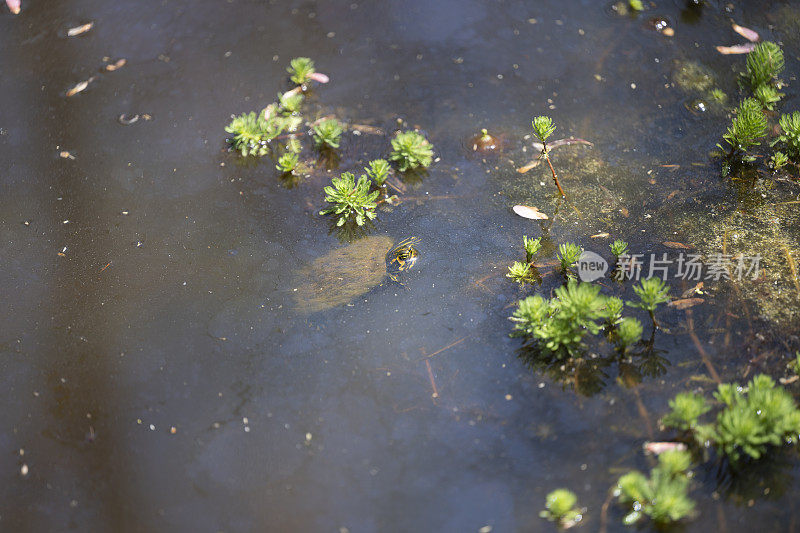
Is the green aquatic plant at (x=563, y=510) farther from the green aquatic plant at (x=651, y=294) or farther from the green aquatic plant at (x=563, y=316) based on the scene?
the green aquatic plant at (x=651, y=294)

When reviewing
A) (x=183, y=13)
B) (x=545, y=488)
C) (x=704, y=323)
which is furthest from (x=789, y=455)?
(x=183, y=13)

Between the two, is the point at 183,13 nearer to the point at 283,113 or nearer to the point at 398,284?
the point at 283,113

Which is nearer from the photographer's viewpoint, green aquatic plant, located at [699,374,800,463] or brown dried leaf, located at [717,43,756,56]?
green aquatic plant, located at [699,374,800,463]

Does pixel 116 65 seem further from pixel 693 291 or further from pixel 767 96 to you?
pixel 767 96

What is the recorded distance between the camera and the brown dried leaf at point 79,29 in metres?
5.47

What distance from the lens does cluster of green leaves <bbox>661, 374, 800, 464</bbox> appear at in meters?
2.80

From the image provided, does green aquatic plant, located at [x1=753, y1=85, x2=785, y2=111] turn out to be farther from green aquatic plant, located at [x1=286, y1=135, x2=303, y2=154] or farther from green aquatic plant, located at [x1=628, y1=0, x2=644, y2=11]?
green aquatic plant, located at [x1=286, y1=135, x2=303, y2=154]

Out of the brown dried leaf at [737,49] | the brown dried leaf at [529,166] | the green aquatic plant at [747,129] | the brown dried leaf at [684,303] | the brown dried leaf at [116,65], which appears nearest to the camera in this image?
the brown dried leaf at [684,303]

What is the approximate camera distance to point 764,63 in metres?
4.44

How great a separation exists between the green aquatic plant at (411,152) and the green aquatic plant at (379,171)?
10 centimetres

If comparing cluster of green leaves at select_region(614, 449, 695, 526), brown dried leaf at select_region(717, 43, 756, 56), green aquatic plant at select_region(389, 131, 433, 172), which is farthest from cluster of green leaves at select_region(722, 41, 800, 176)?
cluster of green leaves at select_region(614, 449, 695, 526)

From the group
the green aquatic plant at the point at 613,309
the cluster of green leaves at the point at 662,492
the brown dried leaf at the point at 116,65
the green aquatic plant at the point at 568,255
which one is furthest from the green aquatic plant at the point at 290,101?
the cluster of green leaves at the point at 662,492

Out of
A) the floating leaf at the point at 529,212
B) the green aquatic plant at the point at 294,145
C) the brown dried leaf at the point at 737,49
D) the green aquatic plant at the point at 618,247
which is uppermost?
the brown dried leaf at the point at 737,49

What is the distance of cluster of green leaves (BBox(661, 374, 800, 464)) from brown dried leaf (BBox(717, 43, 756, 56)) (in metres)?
2.91
